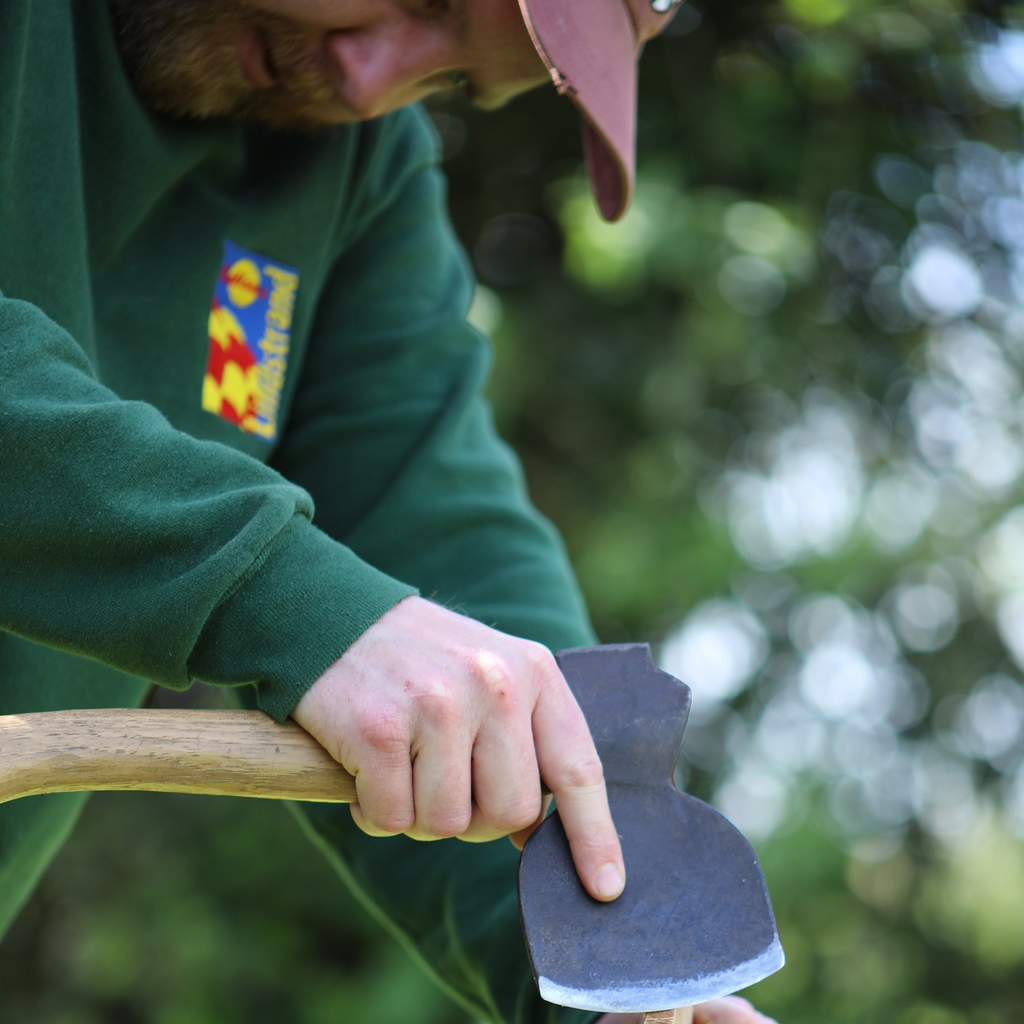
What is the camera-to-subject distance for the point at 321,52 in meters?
A: 1.10

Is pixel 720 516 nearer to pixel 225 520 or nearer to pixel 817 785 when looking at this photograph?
pixel 817 785

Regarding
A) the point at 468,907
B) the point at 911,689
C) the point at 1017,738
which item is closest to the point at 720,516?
the point at 911,689

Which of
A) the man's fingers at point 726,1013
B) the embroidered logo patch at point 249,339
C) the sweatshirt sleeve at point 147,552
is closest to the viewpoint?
the sweatshirt sleeve at point 147,552

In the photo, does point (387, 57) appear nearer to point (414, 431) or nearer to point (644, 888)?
point (414, 431)

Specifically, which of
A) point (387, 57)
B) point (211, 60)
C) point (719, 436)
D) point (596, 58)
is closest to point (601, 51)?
point (596, 58)

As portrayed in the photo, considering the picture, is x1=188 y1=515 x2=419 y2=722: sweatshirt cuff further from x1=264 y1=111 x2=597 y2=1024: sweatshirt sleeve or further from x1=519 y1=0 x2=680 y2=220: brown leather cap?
x1=519 y1=0 x2=680 y2=220: brown leather cap

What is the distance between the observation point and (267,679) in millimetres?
759

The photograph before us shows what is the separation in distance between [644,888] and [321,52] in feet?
2.82

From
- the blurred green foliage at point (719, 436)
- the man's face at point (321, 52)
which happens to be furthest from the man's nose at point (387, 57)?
the blurred green foliage at point (719, 436)

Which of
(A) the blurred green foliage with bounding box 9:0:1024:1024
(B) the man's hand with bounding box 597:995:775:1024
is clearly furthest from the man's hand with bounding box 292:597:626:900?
(A) the blurred green foliage with bounding box 9:0:1024:1024

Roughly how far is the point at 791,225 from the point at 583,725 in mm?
2045

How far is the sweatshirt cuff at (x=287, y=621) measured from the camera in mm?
744

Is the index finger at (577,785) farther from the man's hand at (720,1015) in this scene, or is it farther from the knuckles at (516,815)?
the man's hand at (720,1015)

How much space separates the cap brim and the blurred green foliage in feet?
3.85
